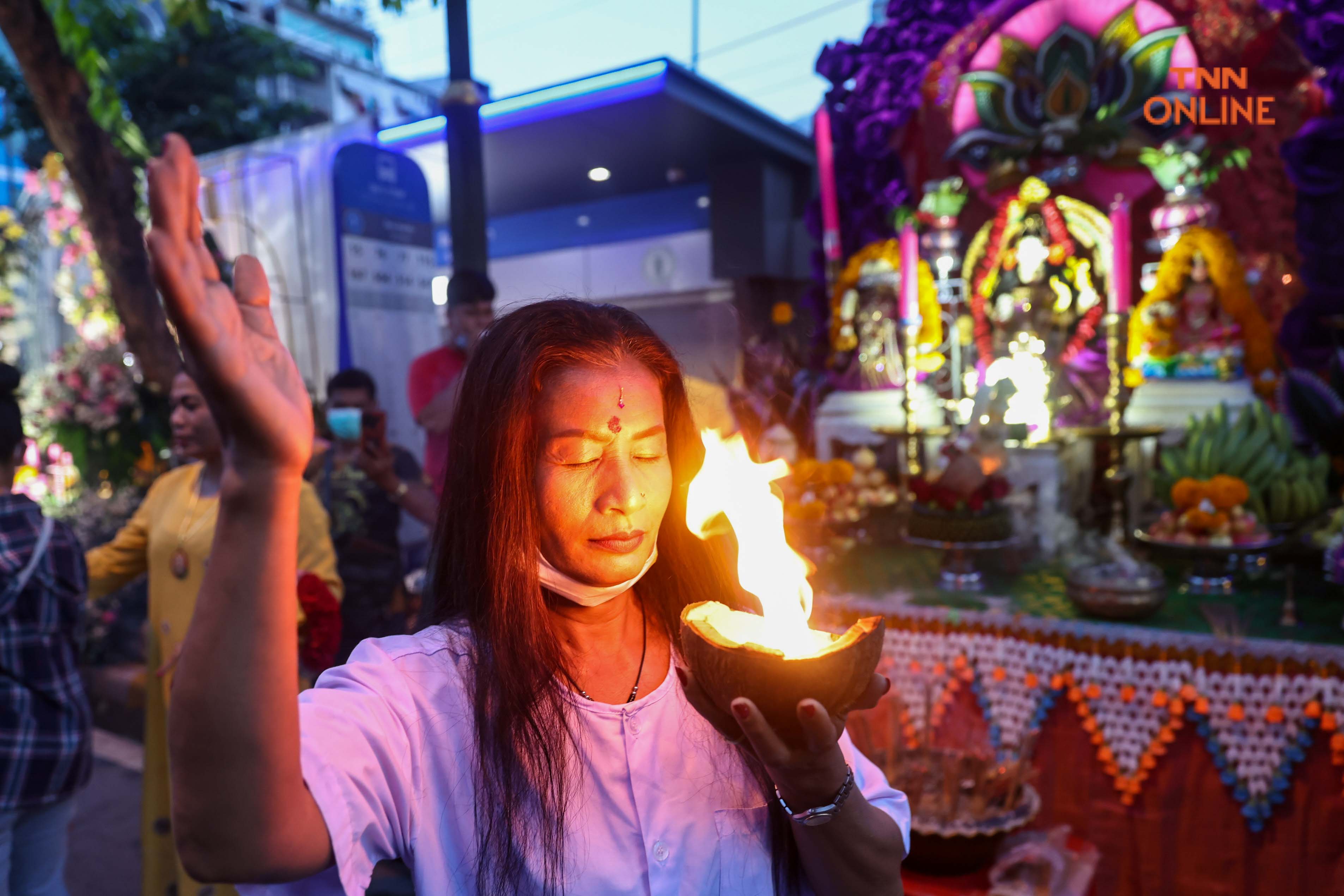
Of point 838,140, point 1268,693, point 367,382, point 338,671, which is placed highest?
point 838,140

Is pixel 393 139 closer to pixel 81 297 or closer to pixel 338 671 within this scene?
pixel 81 297

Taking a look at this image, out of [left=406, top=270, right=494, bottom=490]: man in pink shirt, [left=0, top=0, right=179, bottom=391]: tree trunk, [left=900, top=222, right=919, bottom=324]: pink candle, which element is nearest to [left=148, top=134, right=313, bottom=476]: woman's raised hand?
[left=406, top=270, right=494, bottom=490]: man in pink shirt

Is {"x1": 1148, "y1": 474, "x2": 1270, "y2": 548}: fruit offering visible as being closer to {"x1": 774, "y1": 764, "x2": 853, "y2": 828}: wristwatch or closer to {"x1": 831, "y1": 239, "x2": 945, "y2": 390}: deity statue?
{"x1": 831, "y1": 239, "x2": 945, "y2": 390}: deity statue

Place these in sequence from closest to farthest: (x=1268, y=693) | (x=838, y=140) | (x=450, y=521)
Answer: (x=450, y=521) < (x=1268, y=693) < (x=838, y=140)

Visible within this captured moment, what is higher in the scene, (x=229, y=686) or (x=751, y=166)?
(x=751, y=166)

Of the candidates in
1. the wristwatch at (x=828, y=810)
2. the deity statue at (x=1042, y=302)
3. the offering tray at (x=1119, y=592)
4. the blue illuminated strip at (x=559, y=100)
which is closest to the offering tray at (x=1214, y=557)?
the offering tray at (x=1119, y=592)

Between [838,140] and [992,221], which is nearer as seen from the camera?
[992,221]

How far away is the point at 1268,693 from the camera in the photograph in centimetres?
274

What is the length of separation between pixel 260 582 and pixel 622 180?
473 inches

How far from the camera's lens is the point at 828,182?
19.4 ft

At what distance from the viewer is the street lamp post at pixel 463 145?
12.8 ft

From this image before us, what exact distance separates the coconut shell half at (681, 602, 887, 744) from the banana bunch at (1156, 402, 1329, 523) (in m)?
3.40

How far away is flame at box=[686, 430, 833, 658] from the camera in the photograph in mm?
1208

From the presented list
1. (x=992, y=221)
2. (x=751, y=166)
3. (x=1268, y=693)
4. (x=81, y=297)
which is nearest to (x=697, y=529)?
(x=1268, y=693)
